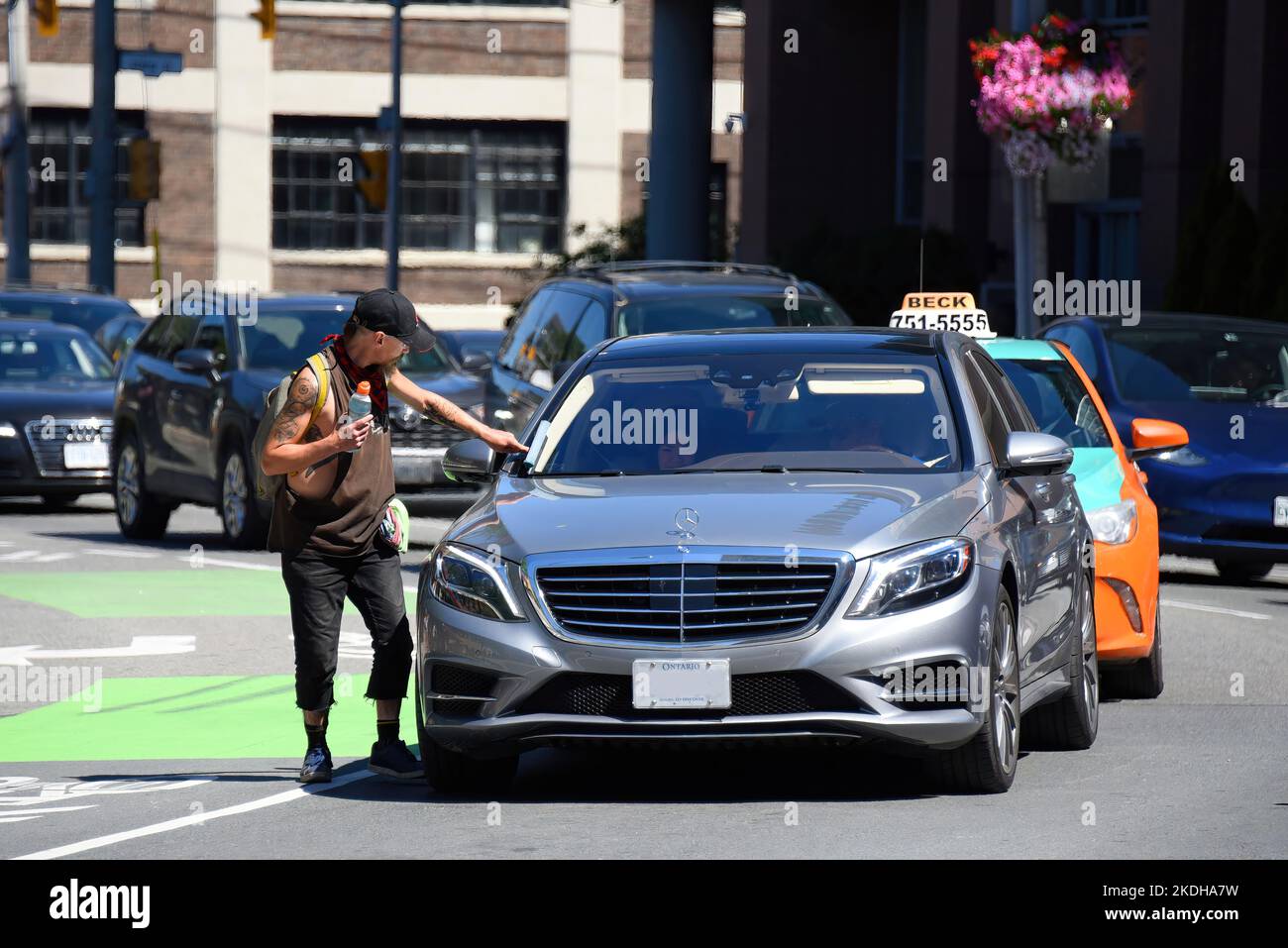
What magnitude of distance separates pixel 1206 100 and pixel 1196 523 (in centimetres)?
1186

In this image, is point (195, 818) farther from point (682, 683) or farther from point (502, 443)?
point (502, 443)

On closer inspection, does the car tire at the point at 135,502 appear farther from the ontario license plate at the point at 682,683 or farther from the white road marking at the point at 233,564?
the ontario license plate at the point at 682,683

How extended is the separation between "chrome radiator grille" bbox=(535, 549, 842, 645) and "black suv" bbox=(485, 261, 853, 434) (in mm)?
8063

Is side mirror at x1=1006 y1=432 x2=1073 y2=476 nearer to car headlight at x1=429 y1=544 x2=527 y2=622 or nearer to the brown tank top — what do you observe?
car headlight at x1=429 y1=544 x2=527 y2=622

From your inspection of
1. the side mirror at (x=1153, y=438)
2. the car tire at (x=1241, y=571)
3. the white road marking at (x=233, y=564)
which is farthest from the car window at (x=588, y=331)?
the side mirror at (x=1153, y=438)

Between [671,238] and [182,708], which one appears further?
[671,238]

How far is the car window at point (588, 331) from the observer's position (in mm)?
17000

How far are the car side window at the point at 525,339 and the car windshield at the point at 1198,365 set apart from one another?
3837mm

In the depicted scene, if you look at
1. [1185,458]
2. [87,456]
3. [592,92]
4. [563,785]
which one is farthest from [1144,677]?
[592,92]

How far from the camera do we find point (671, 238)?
3119cm

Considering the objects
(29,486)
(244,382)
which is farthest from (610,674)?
(29,486)

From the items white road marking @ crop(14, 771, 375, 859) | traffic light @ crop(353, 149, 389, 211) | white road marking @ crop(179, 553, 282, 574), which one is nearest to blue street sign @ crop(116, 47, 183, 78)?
traffic light @ crop(353, 149, 389, 211)

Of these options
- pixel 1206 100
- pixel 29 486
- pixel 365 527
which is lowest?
pixel 29 486
